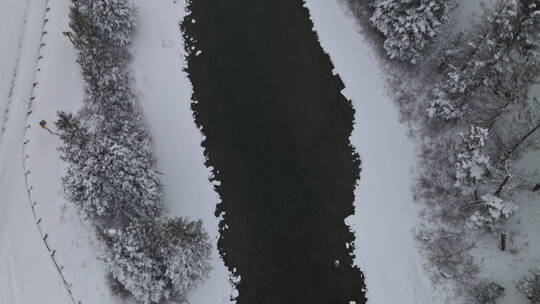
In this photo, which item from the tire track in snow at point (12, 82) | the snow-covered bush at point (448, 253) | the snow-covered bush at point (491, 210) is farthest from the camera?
the tire track in snow at point (12, 82)

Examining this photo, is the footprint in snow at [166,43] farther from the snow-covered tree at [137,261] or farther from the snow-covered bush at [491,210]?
the snow-covered bush at [491,210]

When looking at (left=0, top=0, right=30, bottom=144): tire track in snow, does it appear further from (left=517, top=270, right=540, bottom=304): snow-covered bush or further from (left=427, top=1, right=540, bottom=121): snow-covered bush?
(left=517, top=270, right=540, bottom=304): snow-covered bush

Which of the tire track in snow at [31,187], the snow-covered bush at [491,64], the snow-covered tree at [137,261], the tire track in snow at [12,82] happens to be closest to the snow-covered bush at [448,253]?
the snow-covered bush at [491,64]

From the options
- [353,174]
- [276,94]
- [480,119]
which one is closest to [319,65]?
[276,94]

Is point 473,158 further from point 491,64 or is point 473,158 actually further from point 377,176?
point 377,176

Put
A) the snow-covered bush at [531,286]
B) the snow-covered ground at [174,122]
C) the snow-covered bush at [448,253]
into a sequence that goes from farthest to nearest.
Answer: the snow-covered ground at [174,122] < the snow-covered bush at [448,253] < the snow-covered bush at [531,286]
